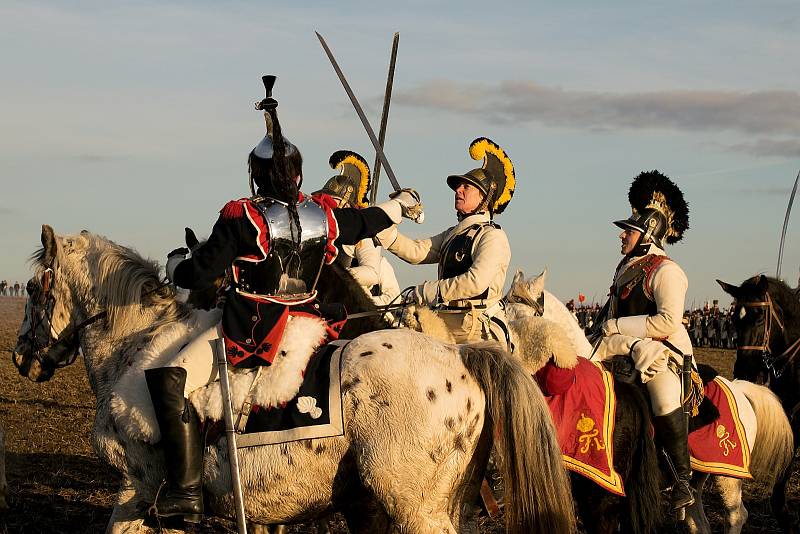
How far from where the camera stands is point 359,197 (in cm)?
1089

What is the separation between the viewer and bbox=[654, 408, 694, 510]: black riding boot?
7.62 metres

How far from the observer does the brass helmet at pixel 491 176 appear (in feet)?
26.3

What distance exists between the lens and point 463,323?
24.4 ft

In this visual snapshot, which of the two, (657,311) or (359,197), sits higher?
(359,197)

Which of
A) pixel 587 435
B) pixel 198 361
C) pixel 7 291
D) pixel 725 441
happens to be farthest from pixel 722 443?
pixel 7 291

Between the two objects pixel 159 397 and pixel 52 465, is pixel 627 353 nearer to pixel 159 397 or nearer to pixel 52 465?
pixel 159 397

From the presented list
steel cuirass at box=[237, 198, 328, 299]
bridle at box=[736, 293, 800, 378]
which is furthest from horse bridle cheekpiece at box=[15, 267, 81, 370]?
bridle at box=[736, 293, 800, 378]

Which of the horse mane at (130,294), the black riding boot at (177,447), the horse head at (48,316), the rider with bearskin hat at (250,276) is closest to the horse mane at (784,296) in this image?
the rider with bearskin hat at (250,276)

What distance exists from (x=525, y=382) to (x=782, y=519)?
4563 mm

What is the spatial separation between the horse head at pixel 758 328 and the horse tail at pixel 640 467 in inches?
134

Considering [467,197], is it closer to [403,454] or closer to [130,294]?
[130,294]

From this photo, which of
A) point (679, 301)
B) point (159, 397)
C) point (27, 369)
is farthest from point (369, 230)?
point (679, 301)

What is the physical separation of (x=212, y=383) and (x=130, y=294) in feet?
2.98

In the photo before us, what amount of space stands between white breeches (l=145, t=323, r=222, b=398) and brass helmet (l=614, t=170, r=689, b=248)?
4.17m
